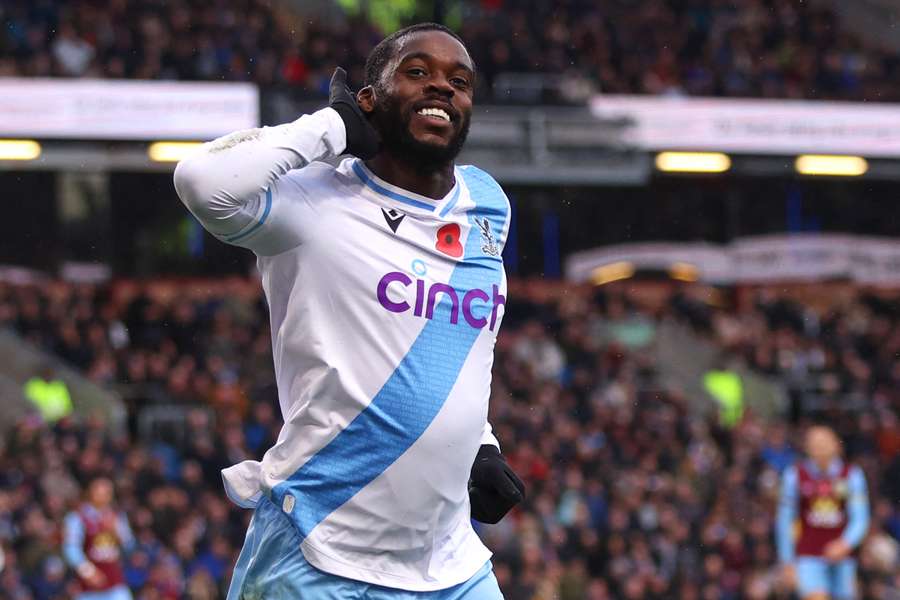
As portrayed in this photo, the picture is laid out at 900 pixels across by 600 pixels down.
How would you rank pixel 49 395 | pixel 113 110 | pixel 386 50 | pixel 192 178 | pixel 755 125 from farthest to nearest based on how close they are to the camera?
pixel 755 125, pixel 113 110, pixel 49 395, pixel 386 50, pixel 192 178

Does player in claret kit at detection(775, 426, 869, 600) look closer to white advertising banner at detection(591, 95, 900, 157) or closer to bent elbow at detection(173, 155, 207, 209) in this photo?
white advertising banner at detection(591, 95, 900, 157)

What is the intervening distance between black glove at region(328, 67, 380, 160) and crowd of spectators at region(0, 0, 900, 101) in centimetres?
1574

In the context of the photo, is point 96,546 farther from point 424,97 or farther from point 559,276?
point 559,276

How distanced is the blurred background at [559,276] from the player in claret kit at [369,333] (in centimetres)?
965

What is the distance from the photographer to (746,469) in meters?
17.2

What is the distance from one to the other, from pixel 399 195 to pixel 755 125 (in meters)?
18.4

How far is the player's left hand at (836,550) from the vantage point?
12.4m

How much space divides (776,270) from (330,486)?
905 inches

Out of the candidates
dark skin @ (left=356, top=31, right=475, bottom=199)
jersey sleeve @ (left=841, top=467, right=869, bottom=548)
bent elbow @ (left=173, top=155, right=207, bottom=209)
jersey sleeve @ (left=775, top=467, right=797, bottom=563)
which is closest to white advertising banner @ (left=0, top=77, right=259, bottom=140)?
jersey sleeve @ (left=775, top=467, right=797, bottom=563)

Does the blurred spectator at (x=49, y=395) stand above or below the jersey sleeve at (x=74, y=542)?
above

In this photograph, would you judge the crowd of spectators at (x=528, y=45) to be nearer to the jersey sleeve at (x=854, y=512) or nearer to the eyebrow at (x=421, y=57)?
the jersey sleeve at (x=854, y=512)

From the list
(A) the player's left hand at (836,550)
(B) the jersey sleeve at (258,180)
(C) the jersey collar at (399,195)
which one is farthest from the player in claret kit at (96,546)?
(B) the jersey sleeve at (258,180)

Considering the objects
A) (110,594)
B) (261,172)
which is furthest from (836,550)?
(261,172)

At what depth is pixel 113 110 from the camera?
18703mm
